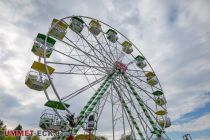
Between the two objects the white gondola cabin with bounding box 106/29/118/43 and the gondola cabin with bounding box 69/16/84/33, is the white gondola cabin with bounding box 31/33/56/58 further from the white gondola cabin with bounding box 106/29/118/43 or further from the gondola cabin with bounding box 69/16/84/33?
the white gondola cabin with bounding box 106/29/118/43

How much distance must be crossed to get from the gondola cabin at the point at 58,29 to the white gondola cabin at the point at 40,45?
856 mm

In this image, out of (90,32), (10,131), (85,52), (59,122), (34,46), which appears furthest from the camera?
(10,131)

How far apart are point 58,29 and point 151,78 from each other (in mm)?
11328

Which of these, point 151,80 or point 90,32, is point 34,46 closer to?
point 90,32

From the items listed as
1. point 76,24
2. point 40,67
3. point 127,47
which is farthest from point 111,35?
point 40,67

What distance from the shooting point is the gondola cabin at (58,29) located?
2220cm

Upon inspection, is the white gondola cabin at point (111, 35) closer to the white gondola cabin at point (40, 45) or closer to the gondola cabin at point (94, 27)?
the gondola cabin at point (94, 27)

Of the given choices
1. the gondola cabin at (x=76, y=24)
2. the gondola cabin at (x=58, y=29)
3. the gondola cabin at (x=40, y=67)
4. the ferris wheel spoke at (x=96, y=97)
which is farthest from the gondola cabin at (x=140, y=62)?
the gondola cabin at (x=40, y=67)

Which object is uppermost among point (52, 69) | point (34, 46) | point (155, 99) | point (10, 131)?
point (34, 46)

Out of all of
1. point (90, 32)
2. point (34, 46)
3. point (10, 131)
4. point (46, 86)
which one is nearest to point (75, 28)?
point (90, 32)

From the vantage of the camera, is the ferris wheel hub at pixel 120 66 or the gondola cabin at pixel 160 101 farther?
the gondola cabin at pixel 160 101

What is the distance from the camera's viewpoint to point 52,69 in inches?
794

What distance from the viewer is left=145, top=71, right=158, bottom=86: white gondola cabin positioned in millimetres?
27938

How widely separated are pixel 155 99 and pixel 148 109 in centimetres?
241
